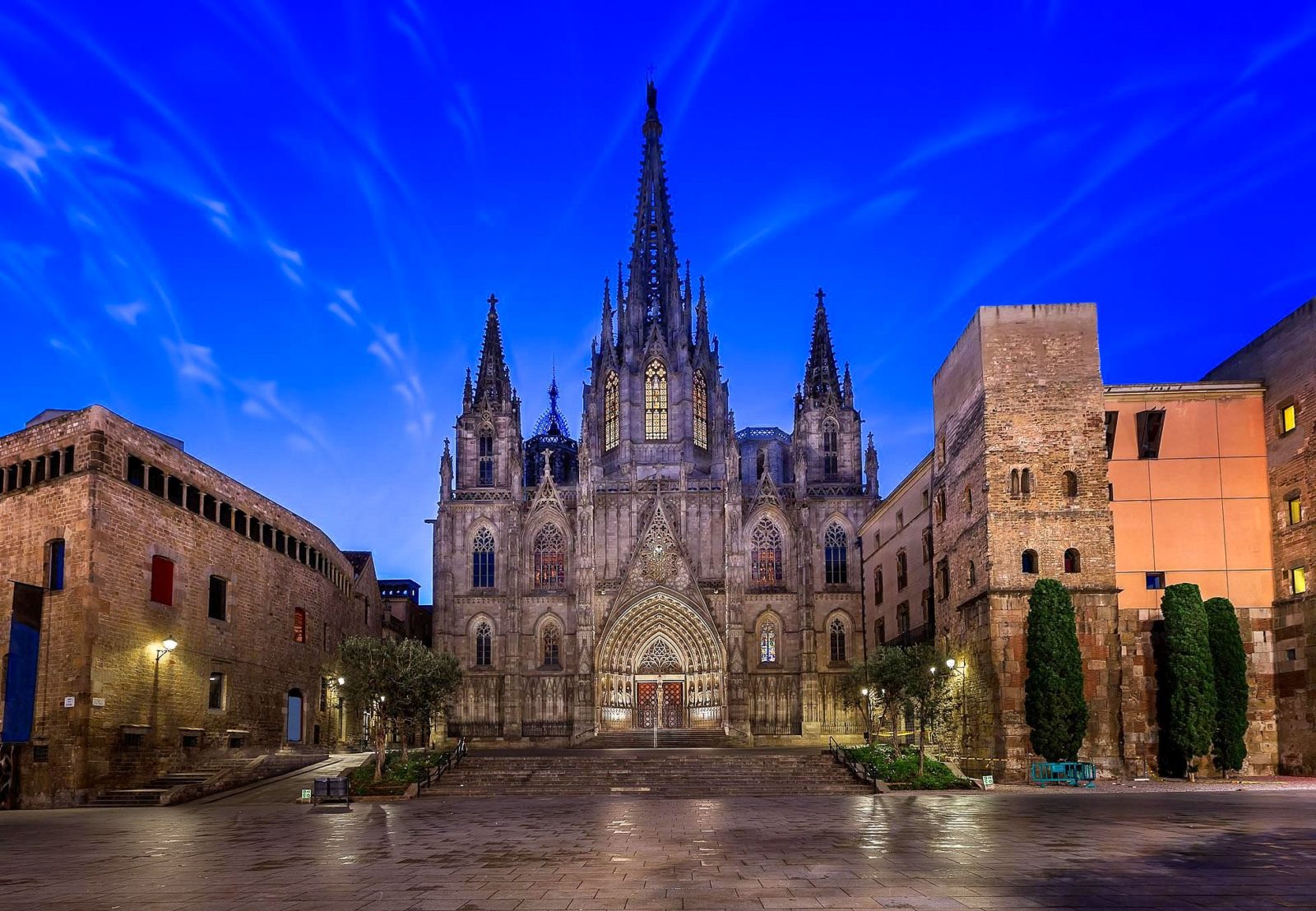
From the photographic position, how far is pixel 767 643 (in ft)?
197

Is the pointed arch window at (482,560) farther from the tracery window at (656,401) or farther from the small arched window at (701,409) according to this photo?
the small arched window at (701,409)

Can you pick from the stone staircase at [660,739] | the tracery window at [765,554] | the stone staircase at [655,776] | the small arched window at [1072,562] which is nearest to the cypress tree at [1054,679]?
the small arched window at [1072,562]

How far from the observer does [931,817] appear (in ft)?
72.2

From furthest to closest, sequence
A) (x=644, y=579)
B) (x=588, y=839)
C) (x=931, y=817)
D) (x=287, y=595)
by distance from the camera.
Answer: (x=644, y=579), (x=287, y=595), (x=931, y=817), (x=588, y=839)

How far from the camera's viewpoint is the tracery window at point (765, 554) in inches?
2398

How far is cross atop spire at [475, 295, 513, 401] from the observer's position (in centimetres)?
6531

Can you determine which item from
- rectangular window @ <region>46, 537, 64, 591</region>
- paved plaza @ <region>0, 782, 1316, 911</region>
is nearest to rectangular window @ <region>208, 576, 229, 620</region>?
rectangular window @ <region>46, 537, 64, 591</region>

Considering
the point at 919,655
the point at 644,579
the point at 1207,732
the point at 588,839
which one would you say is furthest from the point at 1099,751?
the point at 644,579

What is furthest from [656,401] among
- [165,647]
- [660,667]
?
[165,647]

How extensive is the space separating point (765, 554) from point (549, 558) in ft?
37.9

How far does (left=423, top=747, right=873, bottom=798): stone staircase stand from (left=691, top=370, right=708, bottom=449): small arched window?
101 feet

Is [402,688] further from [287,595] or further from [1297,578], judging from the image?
[1297,578]

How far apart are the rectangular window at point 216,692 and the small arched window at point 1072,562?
2615 centimetres

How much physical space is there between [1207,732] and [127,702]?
2940 centimetres
